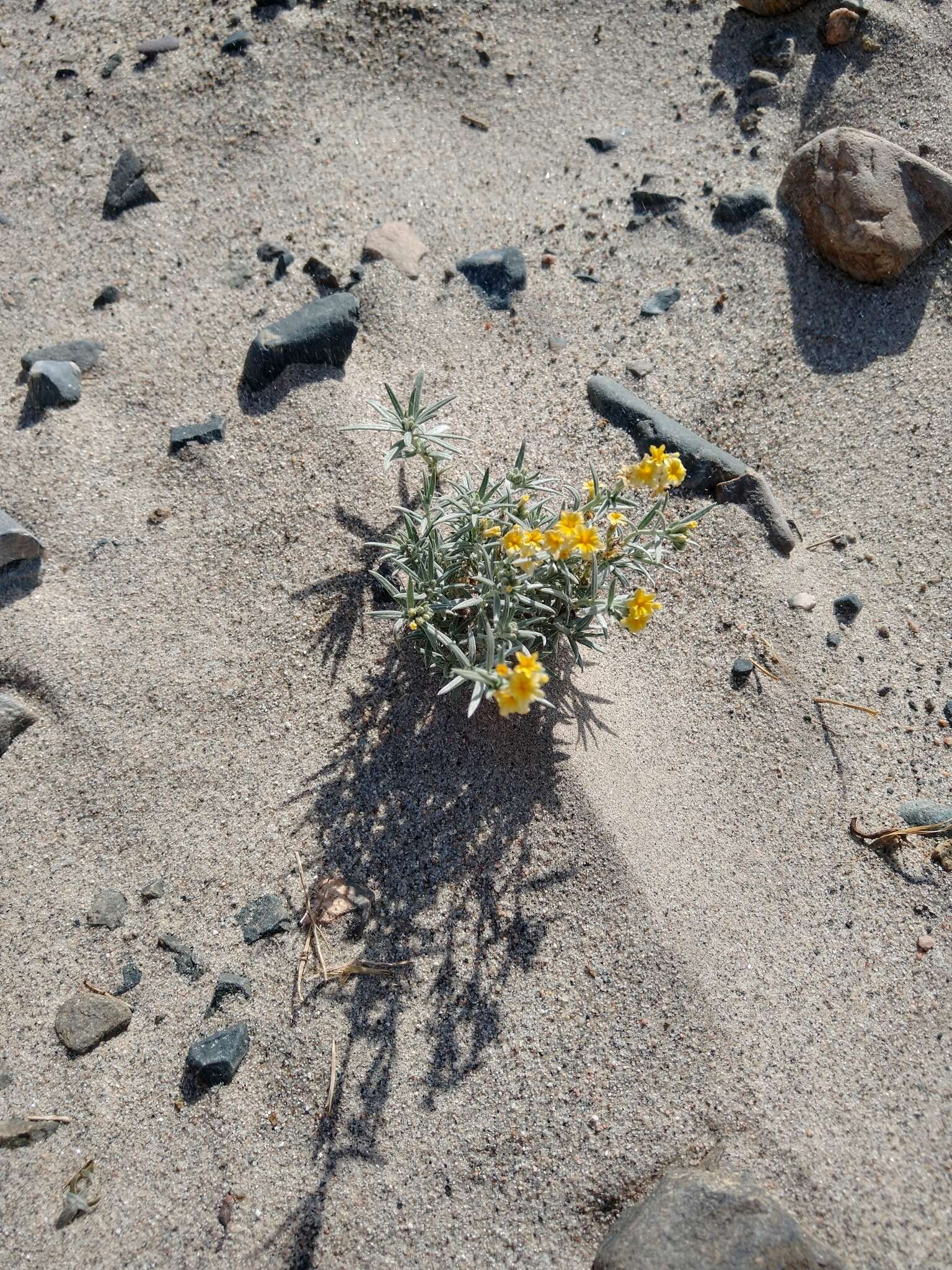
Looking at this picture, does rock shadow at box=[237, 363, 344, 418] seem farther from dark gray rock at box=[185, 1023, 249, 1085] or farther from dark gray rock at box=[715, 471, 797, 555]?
dark gray rock at box=[185, 1023, 249, 1085]

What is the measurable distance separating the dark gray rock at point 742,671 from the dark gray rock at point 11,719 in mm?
2081

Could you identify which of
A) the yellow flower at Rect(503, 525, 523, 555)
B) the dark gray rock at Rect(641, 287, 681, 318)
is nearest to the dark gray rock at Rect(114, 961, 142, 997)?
the yellow flower at Rect(503, 525, 523, 555)

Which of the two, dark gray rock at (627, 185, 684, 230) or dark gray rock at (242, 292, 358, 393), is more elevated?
dark gray rock at (627, 185, 684, 230)

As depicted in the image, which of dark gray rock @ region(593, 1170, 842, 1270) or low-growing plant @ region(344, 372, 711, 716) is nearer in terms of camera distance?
A: dark gray rock @ region(593, 1170, 842, 1270)

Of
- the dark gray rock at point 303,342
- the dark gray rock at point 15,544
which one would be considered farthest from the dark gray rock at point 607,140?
the dark gray rock at point 15,544

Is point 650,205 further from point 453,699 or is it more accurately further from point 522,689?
point 522,689

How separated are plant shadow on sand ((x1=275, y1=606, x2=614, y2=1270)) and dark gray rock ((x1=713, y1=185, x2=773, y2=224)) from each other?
80.0 inches

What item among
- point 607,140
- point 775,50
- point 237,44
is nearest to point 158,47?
point 237,44

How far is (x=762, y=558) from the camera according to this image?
2.88 metres

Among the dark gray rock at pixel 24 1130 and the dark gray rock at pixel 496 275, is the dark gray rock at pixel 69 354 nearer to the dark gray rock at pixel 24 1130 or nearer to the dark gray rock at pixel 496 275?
the dark gray rock at pixel 496 275

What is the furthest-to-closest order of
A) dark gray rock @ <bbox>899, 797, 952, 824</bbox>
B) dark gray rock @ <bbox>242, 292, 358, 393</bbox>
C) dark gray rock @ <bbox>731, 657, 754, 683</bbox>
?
dark gray rock @ <bbox>242, 292, 358, 393</bbox>, dark gray rock @ <bbox>731, 657, 754, 683</bbox>, dark gray rock @ <bbox>899, 797, 952, 824</bbox>

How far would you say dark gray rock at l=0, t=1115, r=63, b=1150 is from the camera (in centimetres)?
210

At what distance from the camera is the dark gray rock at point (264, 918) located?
2.32m

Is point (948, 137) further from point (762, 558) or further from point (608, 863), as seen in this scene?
point (608, 863)
